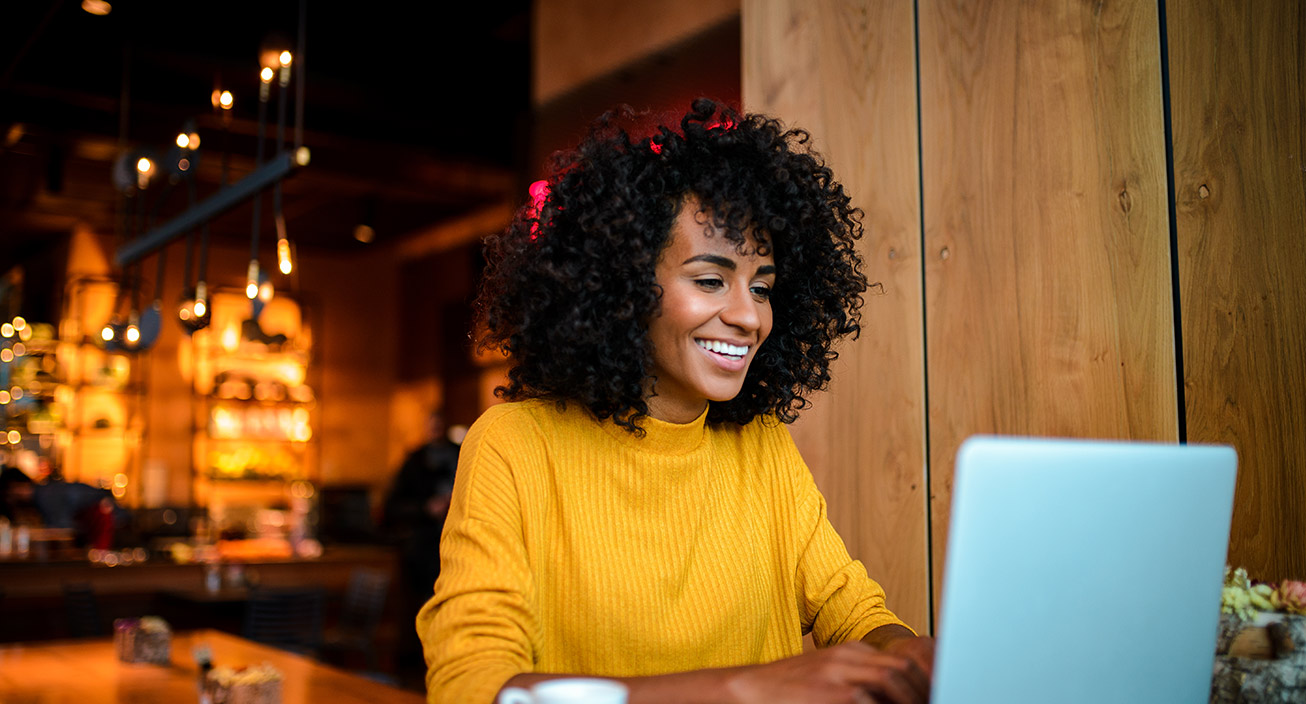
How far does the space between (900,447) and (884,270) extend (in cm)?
43

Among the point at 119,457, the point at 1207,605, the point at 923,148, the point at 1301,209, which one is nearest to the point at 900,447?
the point at 923,148

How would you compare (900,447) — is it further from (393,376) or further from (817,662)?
(393,376)

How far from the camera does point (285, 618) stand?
567 centimetres

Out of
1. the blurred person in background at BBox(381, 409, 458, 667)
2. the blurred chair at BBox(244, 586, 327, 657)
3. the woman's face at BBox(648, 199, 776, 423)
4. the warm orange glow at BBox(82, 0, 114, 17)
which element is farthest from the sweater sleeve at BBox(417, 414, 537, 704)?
the warm orange glow at BBox(82, 0, 114, 17)

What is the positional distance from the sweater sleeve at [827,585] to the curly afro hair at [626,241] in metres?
0.21

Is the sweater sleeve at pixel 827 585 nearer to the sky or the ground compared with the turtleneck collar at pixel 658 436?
nearer to the ground

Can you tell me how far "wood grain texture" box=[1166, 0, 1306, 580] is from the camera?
1.76 m

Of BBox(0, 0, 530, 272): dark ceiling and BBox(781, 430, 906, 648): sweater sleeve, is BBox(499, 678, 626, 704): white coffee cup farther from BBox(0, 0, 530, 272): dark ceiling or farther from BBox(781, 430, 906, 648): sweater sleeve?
BBox(0, 0, 530, 272): dark ceiling

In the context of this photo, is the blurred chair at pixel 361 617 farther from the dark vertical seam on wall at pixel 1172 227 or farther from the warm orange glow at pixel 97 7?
the dark vertical seam on wall at pixel 1172 227

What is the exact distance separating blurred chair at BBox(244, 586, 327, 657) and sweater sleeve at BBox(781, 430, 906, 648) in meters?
4.63

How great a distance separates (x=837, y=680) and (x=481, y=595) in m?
0.47

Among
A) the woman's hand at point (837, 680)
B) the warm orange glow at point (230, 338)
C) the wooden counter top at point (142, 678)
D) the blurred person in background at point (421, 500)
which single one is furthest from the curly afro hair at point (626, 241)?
the warm orange glow at point (230, 338)

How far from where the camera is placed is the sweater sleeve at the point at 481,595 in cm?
126

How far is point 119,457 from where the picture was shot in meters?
10.4
